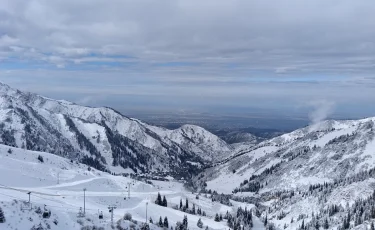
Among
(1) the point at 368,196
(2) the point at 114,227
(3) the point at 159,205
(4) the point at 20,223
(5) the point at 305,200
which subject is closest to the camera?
(4) the point at 20,223

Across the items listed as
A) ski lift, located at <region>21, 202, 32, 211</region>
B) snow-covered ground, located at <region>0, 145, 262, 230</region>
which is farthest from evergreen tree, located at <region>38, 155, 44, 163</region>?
ski lift, located at <region>21, 202, 32, 211</region>

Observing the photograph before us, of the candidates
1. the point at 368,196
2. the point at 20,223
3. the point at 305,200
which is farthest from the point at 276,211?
the point at 20,223

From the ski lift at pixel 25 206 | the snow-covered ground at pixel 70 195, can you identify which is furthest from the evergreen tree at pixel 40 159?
the ski lift at pixel 25 206

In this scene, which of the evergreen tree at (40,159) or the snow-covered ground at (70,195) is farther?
the evergreen tree at (40,159)

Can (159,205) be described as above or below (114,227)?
below

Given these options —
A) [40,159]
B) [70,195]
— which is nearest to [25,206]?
[70,195]

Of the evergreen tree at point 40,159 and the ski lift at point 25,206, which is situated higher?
the ski lift at point 25,206

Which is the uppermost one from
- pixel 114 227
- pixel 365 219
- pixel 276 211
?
pixel 114 227

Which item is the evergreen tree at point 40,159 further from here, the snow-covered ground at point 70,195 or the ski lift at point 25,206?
the ski lift at point 25,206

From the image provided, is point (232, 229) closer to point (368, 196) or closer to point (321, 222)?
point (321, 222)
